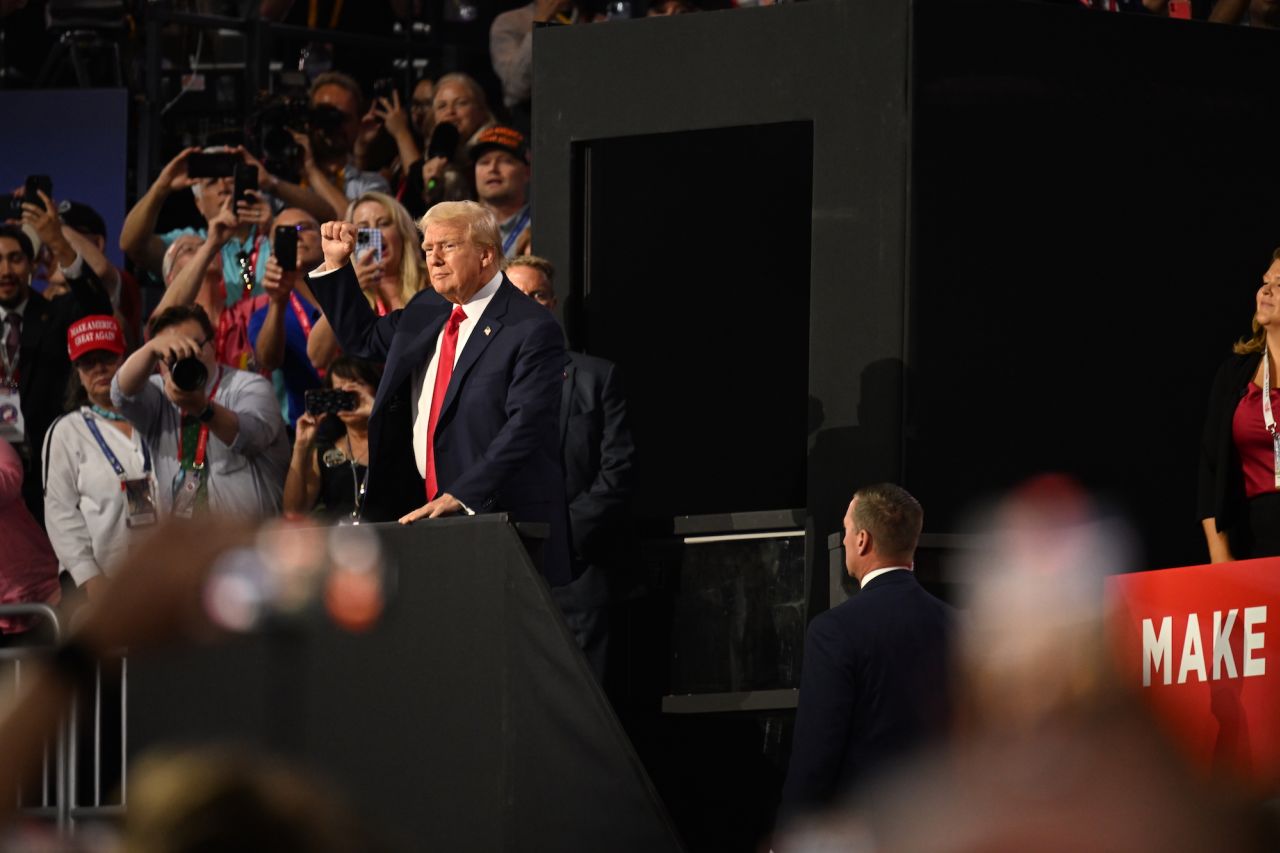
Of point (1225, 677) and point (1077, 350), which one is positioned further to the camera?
point (1077, 350)

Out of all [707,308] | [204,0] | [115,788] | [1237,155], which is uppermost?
[204,0]

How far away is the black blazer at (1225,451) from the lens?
697 cm

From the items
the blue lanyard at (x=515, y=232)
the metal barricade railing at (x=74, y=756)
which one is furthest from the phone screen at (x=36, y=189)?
the metal barricade railing at (x=74, y=756)

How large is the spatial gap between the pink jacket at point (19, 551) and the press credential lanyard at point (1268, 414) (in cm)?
458

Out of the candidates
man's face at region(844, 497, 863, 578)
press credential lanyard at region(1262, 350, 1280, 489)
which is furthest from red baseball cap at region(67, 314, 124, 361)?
press credential lanyard at region(1262, 350, 1280, 489)

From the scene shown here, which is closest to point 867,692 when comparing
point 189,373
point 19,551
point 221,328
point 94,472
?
point 189,373

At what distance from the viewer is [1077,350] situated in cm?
769

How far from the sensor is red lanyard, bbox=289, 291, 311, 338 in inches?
373

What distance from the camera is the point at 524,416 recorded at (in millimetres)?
6668

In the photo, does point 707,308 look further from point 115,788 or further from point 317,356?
point 115,788

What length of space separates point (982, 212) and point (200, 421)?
3.08m

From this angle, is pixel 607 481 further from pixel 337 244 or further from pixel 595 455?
pixel 337 244

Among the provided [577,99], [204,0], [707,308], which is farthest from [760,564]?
[204,0]

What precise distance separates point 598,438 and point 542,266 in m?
0.63
